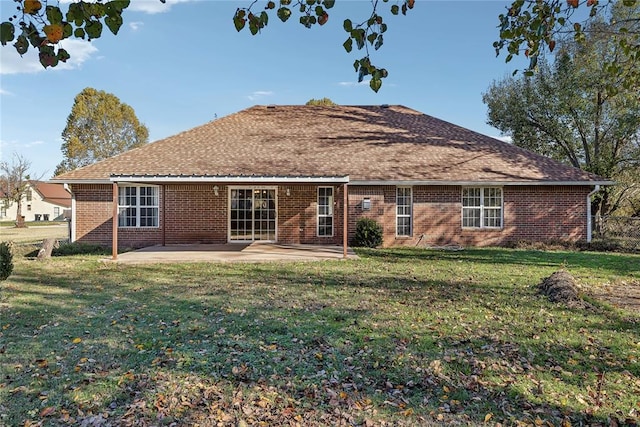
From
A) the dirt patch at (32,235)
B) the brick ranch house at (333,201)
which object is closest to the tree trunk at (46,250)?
the brick ranch house at (333,201)

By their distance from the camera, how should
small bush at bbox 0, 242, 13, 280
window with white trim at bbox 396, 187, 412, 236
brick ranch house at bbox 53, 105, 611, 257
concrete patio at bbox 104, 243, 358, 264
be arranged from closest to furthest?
small bush at bbox 0, 242, 13, 280 < concrete patio at bbox 104, 243, 358, 264 < brick ranch house at bbox 53, 105, 611, 257 < window with white trim at bbox 396, 187, 412, 236

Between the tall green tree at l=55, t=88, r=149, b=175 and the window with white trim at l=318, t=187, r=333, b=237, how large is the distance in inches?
1370

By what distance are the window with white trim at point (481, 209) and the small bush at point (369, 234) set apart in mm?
3316

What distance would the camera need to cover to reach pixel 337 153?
51.2 ft

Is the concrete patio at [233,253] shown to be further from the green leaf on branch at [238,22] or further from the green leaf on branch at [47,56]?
the green leaf on branch at [47,56]

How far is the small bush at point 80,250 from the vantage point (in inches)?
491

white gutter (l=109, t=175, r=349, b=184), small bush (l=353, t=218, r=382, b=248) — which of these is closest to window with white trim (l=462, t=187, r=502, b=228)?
small bush (l=353, t=218, r=382, b=248)

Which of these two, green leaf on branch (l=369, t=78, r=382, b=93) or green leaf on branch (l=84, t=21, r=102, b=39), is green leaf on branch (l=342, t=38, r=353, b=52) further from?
green leaf on branch (l=84, t=21, r=102, b=39)

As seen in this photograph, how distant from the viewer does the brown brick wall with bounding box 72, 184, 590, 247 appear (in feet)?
47.5

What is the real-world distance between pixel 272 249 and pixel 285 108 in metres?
9.08

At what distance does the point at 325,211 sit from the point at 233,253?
13.2 feet

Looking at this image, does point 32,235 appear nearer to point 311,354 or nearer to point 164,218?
point 164,218


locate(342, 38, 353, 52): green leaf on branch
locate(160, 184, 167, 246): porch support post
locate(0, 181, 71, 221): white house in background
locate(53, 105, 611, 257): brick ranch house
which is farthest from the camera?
locate(0, 181, 71, 221): white house in background

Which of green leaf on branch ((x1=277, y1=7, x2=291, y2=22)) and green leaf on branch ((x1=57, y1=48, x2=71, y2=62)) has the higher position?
green leaf on branch ((x1=277, y1=7, x2=291, y2=22))
